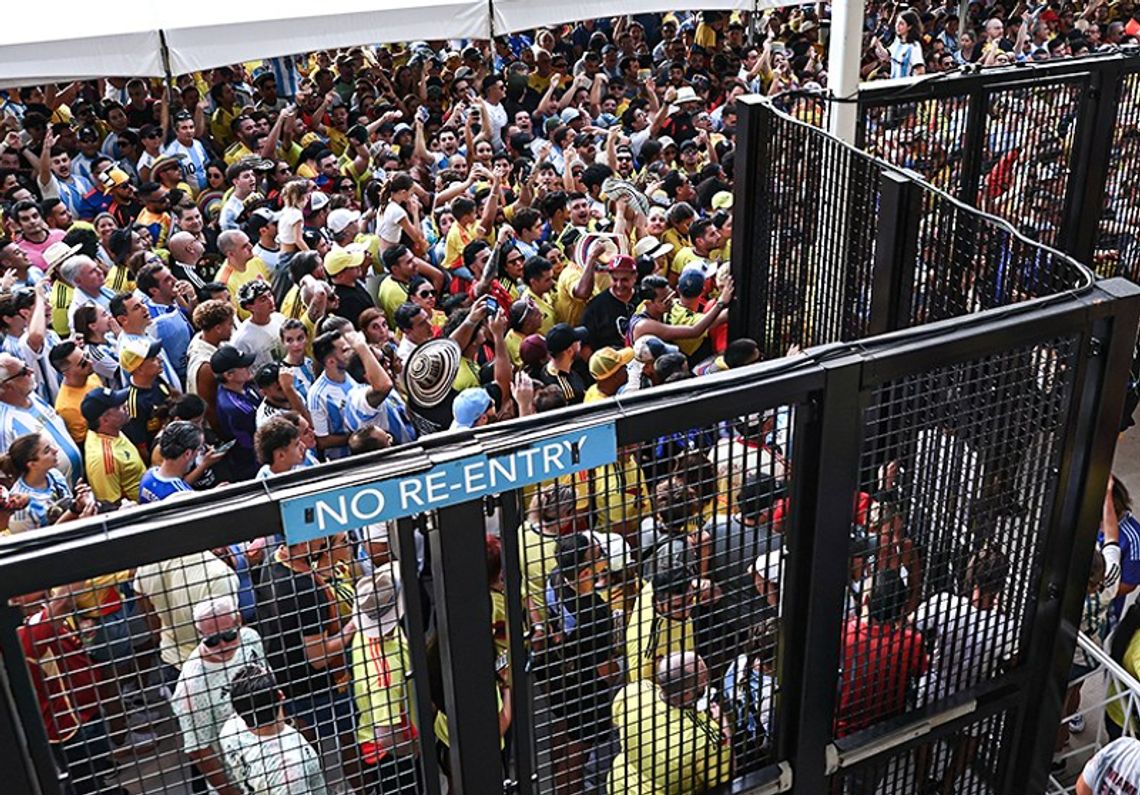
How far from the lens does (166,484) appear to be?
4.95m

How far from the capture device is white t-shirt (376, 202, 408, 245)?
26.0 feet

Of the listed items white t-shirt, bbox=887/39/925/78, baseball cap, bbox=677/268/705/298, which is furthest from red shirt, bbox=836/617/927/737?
white t-shirt, bbox=887/39/925/78

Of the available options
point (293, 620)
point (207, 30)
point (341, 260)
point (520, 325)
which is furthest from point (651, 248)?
point (293, 620)

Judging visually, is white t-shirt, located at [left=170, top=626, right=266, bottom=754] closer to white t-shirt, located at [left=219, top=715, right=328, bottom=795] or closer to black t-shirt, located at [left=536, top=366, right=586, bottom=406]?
white t-shirt, located at [left=219, top=715, right=328, bottom=795]

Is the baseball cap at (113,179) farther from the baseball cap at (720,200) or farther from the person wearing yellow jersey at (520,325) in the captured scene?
the baseball cap at (720,200)

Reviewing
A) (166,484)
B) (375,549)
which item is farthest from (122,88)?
(375,549)

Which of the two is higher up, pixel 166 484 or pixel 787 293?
pixel 787 293

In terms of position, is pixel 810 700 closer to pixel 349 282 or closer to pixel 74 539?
pixel 74 539

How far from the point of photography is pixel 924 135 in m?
5.91

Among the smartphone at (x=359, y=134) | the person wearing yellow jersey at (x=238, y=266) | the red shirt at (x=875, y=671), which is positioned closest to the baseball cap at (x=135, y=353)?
the person wearing yellow jersey at (x=238, y=266)

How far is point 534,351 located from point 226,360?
1590 millimetres

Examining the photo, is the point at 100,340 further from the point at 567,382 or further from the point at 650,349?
the point at 650,349

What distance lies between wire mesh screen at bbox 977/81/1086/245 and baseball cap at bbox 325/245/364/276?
3.65 m

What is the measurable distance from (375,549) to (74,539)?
0.79 metres
